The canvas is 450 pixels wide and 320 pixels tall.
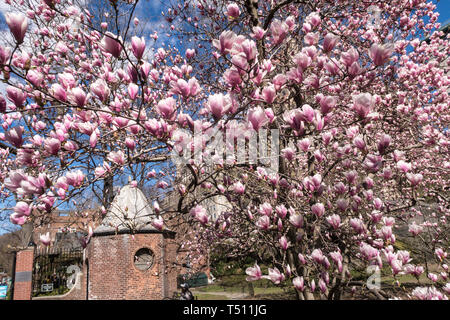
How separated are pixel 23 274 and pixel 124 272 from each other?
5.53 meters

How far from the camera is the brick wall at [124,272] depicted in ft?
33.7

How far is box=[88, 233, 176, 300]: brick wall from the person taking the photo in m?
10.3

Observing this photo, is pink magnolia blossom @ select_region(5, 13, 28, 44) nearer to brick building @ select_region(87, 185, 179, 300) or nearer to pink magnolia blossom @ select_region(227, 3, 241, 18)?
pink magnolia blossom @ select_region(227, 3, 241, 18)

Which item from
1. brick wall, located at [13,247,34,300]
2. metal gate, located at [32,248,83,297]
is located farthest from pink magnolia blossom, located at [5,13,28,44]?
metal gate, located at [32,248,83,297]

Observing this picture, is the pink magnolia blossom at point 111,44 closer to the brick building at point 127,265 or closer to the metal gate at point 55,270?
the brick building at point 127,265

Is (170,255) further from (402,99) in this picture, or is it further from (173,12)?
(402,99)

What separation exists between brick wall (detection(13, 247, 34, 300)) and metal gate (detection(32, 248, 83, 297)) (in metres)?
1.38

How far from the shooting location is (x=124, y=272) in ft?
34.0

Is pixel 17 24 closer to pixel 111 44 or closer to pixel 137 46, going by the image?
pixel 111 44

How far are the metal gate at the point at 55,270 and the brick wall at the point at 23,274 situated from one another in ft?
4.52
